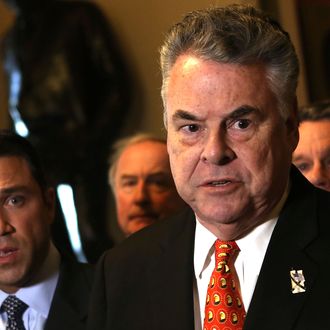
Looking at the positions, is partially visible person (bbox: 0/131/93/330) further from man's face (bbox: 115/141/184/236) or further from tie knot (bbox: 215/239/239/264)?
man's face (bbox: 115/141/184/236)

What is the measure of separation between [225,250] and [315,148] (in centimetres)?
119

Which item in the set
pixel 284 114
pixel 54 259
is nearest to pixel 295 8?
pixel 54 259

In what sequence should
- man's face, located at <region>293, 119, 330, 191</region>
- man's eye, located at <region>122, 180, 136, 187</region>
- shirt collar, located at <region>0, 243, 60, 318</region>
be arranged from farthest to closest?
1. man's eye, located at <region>122, 180, 136, 187</region>
2. man's face, located at <region>293, 119, 330, 191</region>
3. shirt collar, located at <region>0, 243, 60, 318</region>

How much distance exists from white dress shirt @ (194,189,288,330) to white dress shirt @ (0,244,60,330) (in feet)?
2.16

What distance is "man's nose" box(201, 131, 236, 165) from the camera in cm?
220

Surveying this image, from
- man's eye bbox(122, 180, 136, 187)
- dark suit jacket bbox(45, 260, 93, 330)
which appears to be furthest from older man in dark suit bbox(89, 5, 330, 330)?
man's eye bbox(122, 180, 136, 187)

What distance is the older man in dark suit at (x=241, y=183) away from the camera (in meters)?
2.22

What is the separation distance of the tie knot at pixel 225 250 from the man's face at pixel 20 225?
2.56 feet

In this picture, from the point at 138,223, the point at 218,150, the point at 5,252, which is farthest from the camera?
the point at 138,223

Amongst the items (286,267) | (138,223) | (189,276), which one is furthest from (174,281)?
(138,223)

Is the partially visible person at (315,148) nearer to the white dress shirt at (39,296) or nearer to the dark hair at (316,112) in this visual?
the dark hair at (316,112)

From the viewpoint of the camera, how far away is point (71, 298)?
9.47 ft

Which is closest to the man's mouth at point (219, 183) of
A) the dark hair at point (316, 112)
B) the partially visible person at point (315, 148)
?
the partially visible person at point (315, 148)

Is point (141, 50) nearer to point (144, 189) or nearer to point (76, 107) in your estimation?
point (76, 107)
